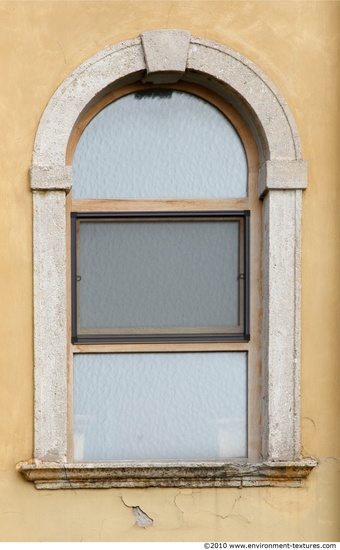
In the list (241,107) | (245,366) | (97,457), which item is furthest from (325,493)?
(241,107)

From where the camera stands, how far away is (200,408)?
4.45 metres

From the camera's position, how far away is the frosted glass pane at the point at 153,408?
4.43 metres

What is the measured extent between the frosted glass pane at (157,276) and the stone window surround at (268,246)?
243mm

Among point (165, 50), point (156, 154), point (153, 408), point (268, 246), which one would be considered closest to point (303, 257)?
point (268, 246)

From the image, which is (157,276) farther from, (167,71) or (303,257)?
(167,71)

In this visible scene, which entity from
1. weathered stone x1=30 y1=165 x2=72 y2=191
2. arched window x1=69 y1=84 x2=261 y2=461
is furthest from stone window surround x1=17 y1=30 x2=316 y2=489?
arched window x1=69 y1=84 x2=261 y2=461

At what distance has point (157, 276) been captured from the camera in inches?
176

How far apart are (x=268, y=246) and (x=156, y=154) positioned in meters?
0.94

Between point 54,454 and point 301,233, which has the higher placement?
point 301,233

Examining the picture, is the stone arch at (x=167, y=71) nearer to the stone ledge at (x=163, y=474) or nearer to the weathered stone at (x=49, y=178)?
the weathered stone at (x=49, y=178)

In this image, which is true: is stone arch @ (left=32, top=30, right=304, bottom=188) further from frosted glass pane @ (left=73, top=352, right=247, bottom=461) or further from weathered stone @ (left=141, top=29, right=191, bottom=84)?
frosted glass pane @ (left=73, top=352, right=247, bottom=461)

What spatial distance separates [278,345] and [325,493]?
97 centimetres

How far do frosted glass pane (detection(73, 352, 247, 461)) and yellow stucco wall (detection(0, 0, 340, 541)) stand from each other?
10.9 inches

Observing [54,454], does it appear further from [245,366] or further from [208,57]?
[208,57]
